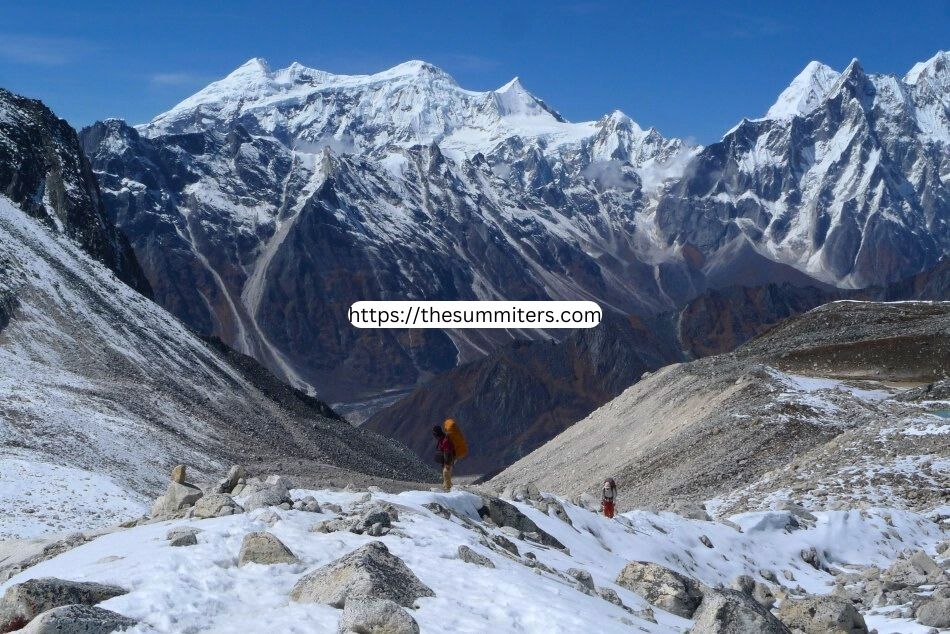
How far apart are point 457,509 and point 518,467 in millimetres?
51088

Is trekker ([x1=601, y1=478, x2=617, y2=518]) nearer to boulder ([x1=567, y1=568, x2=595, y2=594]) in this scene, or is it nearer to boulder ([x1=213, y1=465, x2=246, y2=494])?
boulder ([x1=567, y1=568, x2=595, y2=594])

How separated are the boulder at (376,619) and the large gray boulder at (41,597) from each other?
2927 mm

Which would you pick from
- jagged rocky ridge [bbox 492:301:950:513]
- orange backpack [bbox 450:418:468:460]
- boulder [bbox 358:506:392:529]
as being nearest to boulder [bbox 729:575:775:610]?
orange backpack [bbox 450:418:468:460]

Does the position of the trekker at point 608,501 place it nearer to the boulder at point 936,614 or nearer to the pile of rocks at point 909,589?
the pile of rocks at point 909,589

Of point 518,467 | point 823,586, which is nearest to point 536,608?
point 823,586

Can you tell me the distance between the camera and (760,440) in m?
45.8

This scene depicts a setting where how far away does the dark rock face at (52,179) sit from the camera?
3770 inches

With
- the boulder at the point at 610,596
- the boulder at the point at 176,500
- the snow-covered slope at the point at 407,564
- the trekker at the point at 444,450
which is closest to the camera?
the snow-covered slope at the point at 407,564

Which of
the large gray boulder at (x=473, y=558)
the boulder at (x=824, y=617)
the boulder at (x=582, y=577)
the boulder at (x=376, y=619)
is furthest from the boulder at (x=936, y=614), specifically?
the boulder at (x=376, y=619)

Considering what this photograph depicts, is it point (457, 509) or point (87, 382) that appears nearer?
point (457, 509)

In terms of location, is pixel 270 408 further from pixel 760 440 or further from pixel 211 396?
pixel 760 440

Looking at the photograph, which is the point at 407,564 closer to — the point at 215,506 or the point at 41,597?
the point at 215,506

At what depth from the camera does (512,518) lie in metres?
21.5

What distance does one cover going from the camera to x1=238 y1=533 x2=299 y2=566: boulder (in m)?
14.4
